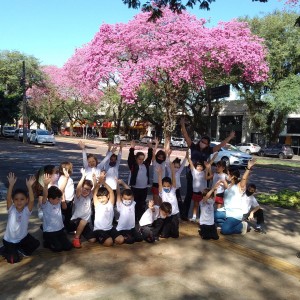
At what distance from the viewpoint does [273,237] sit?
697 centimetres

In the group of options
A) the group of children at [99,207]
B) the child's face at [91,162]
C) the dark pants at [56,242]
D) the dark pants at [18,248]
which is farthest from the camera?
the child's face at [91,162]

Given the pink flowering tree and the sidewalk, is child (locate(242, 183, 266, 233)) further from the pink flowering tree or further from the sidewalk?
the pink flowering tree

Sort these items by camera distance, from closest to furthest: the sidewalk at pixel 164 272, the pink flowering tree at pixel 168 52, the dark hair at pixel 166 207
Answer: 1. the sidewalk at pixel 164 272
2. the dark hair at pixel 166 207
3. the pink flowering tree at pixel 168 52

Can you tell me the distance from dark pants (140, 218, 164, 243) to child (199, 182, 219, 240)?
73 cm

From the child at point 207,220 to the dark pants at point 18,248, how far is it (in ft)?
9.00

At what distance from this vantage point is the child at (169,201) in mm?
6527

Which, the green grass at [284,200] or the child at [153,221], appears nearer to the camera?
the child at [153,221]

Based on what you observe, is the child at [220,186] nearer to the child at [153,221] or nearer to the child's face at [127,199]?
the child at [153,221]

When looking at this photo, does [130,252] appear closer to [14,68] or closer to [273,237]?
[273,237]

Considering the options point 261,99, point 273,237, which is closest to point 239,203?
point 273,237

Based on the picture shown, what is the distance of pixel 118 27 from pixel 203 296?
25.1m

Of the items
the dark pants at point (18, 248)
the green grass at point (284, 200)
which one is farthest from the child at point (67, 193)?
the green grass at point (284, 200)

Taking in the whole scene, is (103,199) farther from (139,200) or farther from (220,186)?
(220,186)

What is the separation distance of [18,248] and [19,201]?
2.24ft
